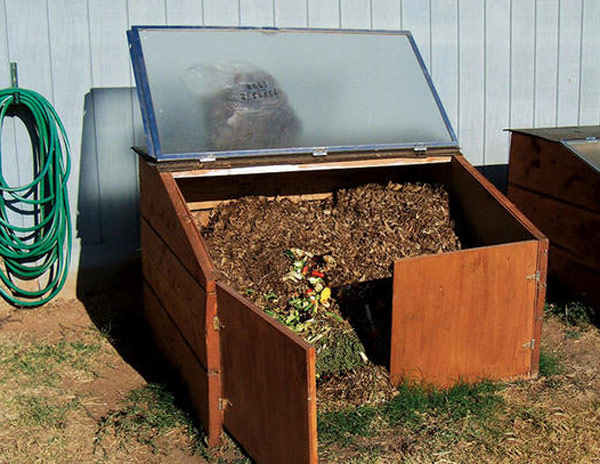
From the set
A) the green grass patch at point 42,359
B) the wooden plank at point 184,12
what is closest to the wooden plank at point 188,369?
the green grass patch at point 42,359

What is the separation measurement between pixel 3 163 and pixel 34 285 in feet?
2.95

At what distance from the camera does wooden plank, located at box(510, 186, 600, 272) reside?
5.52 meters

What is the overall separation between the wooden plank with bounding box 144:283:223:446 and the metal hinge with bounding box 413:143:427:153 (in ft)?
5.91

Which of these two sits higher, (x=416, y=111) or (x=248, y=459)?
(x=416, y=111)

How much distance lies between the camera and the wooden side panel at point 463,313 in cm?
420

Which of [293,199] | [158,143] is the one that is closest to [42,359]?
[158,143]

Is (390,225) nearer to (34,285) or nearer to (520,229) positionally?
(520,229)

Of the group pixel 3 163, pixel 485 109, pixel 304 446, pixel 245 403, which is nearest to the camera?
pixel 304 446

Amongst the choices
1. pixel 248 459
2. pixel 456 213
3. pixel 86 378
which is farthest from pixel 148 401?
pixel 456 213

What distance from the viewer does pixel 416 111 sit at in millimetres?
5270

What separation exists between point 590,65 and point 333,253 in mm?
3717

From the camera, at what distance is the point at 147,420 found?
430cm

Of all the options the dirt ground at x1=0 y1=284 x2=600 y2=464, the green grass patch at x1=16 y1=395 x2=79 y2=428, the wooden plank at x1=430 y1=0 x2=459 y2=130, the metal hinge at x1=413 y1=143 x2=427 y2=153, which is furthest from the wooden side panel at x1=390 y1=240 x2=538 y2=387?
the wooden plank at x1=430 y1=0 x2=459 y2=130

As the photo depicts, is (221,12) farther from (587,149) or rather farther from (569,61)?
(569,61)
